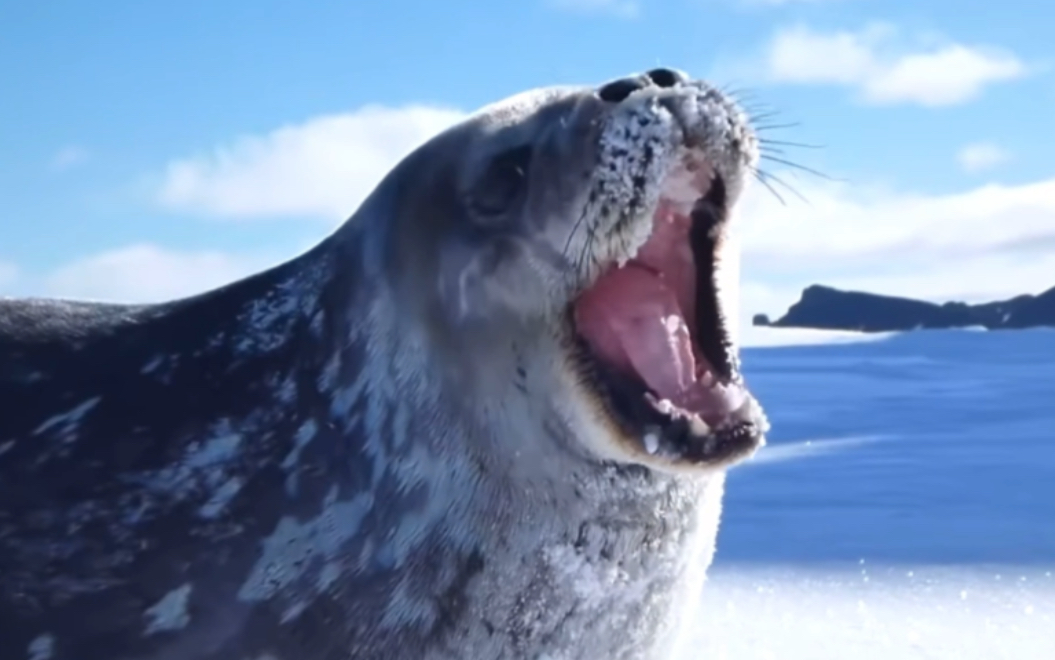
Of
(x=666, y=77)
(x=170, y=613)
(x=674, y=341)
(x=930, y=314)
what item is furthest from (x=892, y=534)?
(x=930, y=314)

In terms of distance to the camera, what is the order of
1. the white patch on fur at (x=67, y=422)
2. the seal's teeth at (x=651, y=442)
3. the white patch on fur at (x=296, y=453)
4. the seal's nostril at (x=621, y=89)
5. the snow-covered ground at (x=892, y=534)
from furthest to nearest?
the snow-covered ground at (x=892, y=534)
the white patch on fur at (x=67, y=422)
the white patch on fur at (x=296, y=453)
the seal's nostril at (x=621, y=89)
the seal's teeth at (x=651, y=442)

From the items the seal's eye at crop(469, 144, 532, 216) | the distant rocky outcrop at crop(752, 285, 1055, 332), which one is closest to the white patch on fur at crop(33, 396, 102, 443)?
the seal's eye at crop(469, 144, 532, 216)

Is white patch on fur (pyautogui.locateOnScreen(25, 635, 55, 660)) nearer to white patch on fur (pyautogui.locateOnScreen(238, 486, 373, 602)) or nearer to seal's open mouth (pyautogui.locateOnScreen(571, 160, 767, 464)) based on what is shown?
white patch on fur (pyautogui.locateOnScreen(238, 486, 373, 602))

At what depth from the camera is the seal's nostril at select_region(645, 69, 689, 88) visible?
2.25 m

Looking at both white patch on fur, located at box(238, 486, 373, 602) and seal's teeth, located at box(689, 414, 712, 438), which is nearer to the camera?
seal's teeth, located at box(689, 414, 712, 438)

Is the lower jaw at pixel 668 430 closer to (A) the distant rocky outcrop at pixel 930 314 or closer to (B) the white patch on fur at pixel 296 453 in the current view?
(B) the white patch on fur at pixel 296 453

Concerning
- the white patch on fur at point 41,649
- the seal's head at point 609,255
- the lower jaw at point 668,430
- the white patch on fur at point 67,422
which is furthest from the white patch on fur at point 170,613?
the lower jaw at point 668,430

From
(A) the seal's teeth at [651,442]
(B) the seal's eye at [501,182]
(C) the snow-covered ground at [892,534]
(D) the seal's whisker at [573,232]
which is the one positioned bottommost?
(C) the snow-covered ground at [892,534]

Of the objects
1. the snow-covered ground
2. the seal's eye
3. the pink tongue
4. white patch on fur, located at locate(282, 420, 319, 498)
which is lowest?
the snow-covered ground

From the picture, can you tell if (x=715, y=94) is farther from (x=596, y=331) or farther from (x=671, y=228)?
(x=596, y=331)

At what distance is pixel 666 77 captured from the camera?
2.26 metres

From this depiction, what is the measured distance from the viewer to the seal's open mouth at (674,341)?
2145mm

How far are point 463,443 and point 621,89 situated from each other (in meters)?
0.54

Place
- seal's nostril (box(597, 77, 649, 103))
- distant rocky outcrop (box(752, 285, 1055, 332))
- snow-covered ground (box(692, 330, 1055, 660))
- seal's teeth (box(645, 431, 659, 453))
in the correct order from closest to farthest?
seal's teeth (box(645, 431, 659, 453)) < seal's nostril (box(597, 77, 649, 103)) < snow-covered ground (box(692, 330, 1055, 660)) < distant rocky outcrop (box(752, 285, 1055, 332))
